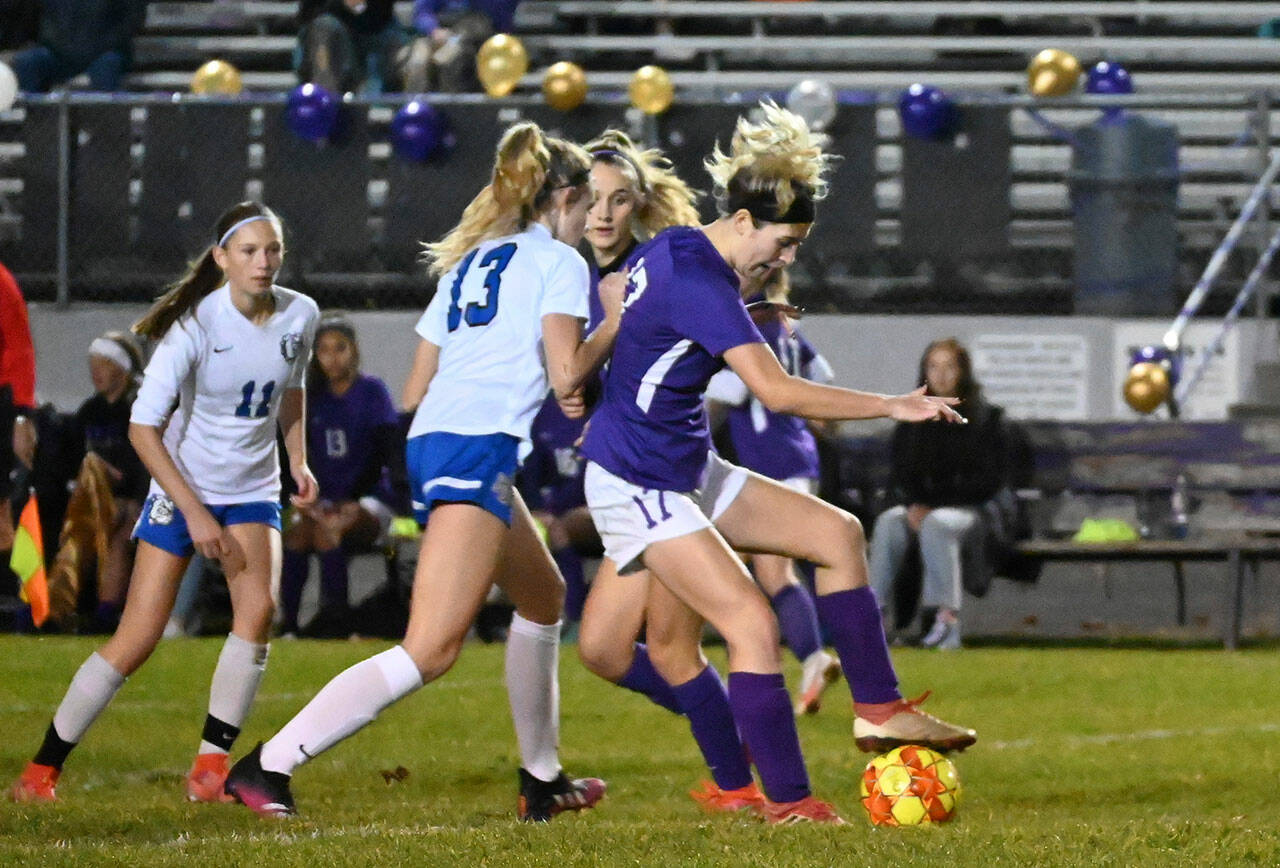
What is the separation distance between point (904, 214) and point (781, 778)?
8.61 metres

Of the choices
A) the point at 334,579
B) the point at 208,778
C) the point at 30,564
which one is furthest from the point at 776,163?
the point at 334,579

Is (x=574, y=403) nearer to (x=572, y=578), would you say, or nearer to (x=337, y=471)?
(x=572, y=578)

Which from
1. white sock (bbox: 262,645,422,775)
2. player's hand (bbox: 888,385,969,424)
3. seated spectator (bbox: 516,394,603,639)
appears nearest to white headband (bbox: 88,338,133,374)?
seated spectator (bbox: 516,394,603,639)

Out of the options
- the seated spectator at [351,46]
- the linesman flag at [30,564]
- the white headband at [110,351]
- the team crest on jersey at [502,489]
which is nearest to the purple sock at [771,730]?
the team crest on jersey at [502,489]

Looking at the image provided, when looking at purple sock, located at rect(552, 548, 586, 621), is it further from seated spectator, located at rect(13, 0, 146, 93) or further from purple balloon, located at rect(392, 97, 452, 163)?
seated spectator, located at rect(13, 0, 146, 93)

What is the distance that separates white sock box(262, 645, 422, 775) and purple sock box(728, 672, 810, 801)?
0.90 meters

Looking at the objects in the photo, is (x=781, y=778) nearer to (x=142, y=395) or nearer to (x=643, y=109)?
(x=142, y=395)

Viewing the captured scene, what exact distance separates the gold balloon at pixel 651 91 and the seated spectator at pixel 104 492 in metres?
3.47

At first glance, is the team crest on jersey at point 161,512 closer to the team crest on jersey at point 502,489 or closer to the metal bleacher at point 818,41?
the team crest on jersey at point 502,489

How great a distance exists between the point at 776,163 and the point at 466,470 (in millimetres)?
1207

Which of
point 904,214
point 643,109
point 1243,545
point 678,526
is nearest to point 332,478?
point 643,109

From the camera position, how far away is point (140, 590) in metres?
6.81

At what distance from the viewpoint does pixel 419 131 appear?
13.9 meters

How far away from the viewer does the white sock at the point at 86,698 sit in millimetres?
6805
